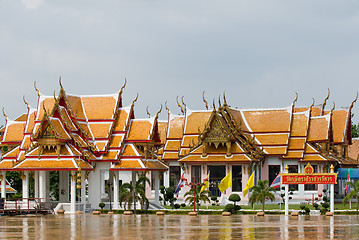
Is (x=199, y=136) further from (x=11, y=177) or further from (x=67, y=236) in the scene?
(x=67, y=236)

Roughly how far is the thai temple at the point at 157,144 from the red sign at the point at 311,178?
9.49 m

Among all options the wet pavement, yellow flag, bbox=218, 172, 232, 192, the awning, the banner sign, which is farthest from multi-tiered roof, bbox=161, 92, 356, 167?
the wet pavement

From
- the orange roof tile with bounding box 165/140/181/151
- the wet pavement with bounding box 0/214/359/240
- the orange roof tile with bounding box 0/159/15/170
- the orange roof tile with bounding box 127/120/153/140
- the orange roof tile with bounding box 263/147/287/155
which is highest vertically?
the orange roof tile with bounding box 127/120/153/140

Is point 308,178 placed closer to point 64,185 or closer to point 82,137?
point 82,137

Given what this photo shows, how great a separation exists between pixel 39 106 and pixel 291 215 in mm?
19661

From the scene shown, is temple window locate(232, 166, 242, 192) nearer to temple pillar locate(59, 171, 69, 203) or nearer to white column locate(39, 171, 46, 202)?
temple pillar locate(59, 171, 69, 203)

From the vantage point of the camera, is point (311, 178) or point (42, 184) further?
point (42, 184)

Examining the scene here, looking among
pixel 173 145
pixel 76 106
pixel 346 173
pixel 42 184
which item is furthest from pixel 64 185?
pixel 346 173

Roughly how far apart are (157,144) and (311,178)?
13472 mm

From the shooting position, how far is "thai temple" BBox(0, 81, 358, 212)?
46.1 m

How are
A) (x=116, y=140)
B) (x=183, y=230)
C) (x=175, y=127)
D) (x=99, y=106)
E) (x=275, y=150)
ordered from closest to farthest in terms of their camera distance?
1. (x=183, y=230)
2. (x=116, y=140)
3. (x=99, y=106)
4. (x=275, y=150)
5. (x=175, y=127)

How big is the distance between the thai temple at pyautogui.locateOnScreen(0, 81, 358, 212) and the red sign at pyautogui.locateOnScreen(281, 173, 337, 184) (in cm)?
949

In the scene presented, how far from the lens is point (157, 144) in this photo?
169 ft

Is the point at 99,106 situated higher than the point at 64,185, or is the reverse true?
the point at 99,106
